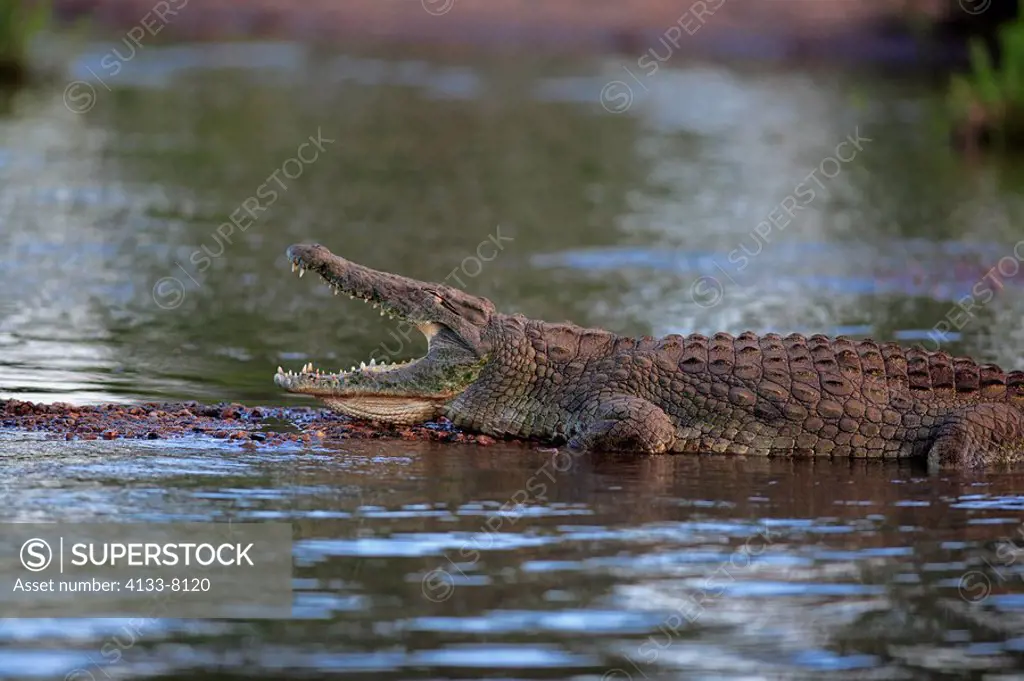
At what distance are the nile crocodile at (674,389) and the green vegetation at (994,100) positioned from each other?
43.9 feet

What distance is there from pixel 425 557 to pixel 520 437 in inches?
103

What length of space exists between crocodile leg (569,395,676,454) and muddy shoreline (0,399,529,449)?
1.59 ft

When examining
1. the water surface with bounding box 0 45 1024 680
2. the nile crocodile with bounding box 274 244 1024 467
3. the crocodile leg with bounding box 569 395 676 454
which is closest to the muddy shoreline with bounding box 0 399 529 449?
the nile crocodile with bounding box 274 244 1024 467

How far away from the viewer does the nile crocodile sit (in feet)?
31.7

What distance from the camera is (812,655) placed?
6.39 meters

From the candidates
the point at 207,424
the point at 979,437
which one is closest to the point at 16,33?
the point at 207,424

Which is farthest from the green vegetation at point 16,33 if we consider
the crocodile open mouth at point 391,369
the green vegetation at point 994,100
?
the crocodile open mouth at point 391,369

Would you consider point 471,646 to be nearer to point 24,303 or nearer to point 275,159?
point 24,303

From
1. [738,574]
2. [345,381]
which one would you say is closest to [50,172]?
[345,381]

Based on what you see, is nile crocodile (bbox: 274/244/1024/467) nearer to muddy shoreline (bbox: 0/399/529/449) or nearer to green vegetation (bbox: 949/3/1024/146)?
muddy shoreline (bbox: 0/399/529/449)

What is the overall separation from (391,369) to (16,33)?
20563 millimetres

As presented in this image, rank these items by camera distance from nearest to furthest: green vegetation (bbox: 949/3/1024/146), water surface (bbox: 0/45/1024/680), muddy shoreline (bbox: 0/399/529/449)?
water surface (bbox: 0/45/1024/680) → muddy shoreline (bbox: 0/399/529/449) → green vegetation (bbox: 949/3/1024/146)

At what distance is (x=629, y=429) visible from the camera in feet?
31.3

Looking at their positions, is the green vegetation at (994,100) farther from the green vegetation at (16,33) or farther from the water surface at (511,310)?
the green vegetation at (16,33)
